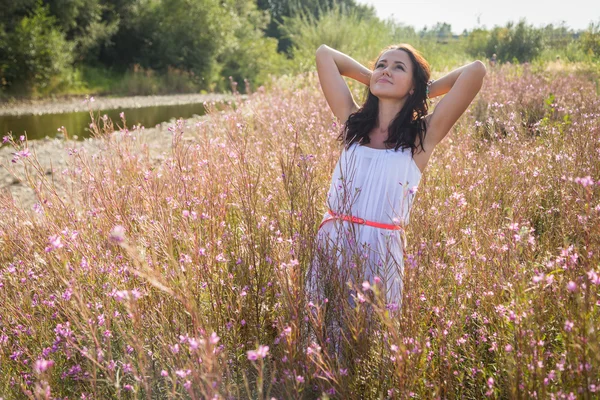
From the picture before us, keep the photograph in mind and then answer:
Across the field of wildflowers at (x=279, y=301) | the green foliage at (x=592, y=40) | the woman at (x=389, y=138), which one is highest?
the green foliage at (x=592, y=40)

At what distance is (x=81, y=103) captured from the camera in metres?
20.0

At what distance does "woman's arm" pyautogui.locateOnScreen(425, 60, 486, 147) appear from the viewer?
108 inches

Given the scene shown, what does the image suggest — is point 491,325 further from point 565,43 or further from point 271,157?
point 565,43

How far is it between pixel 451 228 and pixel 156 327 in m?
1.61

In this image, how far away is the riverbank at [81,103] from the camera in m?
17.2

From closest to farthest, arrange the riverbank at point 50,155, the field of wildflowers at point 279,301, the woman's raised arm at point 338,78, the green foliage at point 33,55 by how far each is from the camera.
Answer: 1. the field of wildflowers at point 279,301
2. the woman's raised arm at point 338,78
3. the riverbank at point 50,155
4. the green foliage at point 33,55

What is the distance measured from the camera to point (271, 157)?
447cm

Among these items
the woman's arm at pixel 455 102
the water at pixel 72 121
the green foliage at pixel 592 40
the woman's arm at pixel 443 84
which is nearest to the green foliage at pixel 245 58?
the water at pixel 72 121

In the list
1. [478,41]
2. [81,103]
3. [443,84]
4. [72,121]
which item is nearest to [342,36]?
[478,41]

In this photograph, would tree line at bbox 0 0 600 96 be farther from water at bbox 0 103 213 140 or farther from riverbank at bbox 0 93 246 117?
water at bbox 0 103 213 140

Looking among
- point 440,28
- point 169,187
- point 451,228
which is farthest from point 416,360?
point 440,28

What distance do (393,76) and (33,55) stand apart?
21.2 m

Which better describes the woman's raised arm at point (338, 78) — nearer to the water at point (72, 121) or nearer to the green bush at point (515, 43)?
the water at point (72, 121)

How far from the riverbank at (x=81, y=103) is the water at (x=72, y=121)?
80 cm
